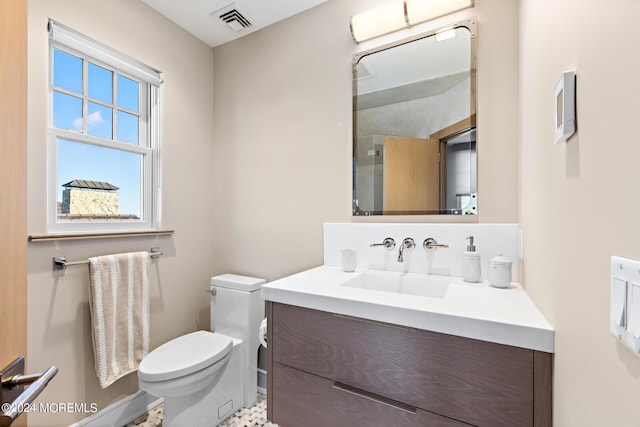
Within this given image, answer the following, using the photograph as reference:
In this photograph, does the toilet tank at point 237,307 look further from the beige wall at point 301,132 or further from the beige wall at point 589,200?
the beige wall at point 589,200

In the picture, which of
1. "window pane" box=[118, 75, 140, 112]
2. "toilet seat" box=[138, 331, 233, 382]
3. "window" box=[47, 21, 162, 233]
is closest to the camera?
"toilet seat" box=[138, 331, 233, 382]

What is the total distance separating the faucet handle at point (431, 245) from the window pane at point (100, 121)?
1.83m

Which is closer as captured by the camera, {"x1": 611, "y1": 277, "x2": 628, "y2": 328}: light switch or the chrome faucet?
{"x1": 611, "y1": 277, "x2": 628, "y2": 328}: light switch

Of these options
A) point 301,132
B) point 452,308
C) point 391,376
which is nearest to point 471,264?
point 452,308

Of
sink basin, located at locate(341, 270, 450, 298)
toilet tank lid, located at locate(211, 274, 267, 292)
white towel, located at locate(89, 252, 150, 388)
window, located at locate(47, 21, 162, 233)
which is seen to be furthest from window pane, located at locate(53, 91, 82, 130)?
sink basin, located at locate(341, 270, 450, 298)

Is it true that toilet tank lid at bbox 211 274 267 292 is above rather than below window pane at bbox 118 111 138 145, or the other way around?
below

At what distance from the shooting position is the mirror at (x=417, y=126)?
1.40m

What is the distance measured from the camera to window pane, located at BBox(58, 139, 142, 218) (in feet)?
4.91

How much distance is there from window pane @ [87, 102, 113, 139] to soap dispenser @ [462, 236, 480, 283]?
199cm

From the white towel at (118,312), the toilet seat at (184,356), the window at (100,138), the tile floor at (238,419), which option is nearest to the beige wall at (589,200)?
the toilet seat at (184,356)

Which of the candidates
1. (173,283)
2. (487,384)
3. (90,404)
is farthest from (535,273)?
(90,404)

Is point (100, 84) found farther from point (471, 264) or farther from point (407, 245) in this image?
point (471, 264)

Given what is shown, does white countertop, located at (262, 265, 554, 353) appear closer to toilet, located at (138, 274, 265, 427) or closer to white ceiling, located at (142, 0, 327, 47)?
toilet, located at (138, 274, 265, 427)

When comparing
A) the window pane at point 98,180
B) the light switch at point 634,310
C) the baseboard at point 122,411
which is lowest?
the baseboard at point 122,411
